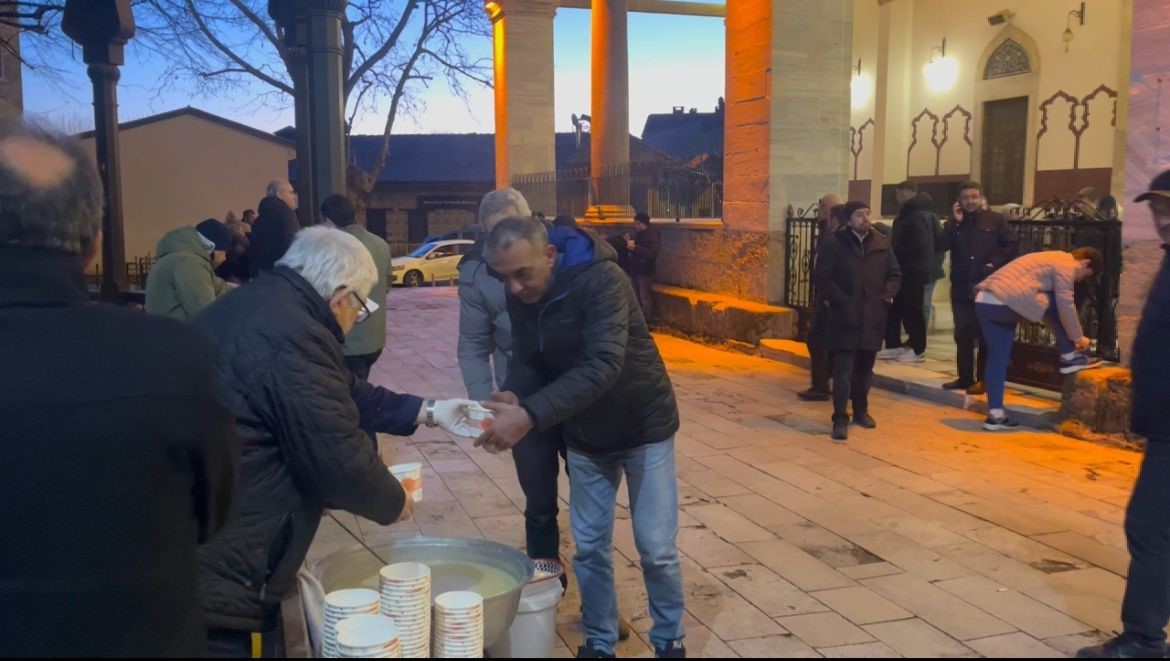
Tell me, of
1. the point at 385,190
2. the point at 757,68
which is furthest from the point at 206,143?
the point at 757,68

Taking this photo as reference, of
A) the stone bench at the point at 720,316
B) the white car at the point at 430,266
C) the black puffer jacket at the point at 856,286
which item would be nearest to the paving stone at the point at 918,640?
the black puffer jacket at the point at 856,286

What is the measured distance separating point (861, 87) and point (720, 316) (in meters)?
8.30

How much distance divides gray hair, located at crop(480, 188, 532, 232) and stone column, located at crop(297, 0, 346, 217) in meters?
1.47

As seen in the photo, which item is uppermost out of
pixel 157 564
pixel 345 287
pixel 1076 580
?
pixel 345 287

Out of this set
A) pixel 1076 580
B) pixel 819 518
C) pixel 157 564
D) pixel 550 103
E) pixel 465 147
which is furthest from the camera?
pixel 465 147

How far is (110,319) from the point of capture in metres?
1.75

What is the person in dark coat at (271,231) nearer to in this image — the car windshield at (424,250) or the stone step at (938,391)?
the stone step at (938,391)

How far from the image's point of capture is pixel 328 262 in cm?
270

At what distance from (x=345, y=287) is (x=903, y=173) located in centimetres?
1694

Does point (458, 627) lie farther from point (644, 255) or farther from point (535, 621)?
point (644, 255)

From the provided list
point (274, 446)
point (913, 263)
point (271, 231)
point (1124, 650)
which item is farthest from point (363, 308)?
point (913, 263)

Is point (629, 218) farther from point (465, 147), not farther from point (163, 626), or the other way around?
point (465, 147)

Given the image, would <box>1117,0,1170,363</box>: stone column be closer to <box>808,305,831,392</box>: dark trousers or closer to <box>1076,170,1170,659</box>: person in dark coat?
<box>808,305,831,392</box>: dark trousers

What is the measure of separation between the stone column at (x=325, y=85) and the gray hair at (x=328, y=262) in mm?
3003
